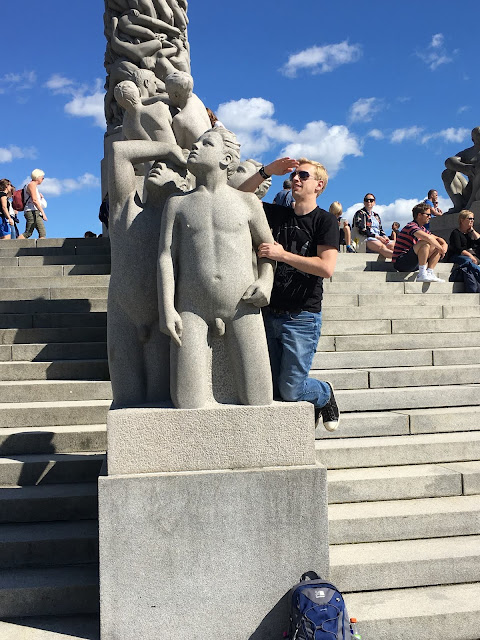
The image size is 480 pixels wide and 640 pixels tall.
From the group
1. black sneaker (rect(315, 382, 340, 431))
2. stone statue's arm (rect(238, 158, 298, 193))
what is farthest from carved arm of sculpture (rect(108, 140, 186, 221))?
black sneaker (rect(315, 382, 340, 431))

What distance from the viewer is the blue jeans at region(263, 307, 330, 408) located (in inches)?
139

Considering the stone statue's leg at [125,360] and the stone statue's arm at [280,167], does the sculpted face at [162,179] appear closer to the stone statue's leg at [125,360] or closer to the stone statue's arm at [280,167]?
the stone statue's arm at [280,167]

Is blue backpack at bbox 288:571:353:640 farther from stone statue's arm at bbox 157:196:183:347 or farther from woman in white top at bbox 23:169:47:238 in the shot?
woman in white top at bbox 23:169:47:238

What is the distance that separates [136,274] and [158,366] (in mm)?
544

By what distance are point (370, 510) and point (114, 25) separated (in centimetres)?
1226

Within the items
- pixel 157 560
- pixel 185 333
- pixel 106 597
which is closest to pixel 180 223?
pixel 185 333

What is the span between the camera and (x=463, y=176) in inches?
637

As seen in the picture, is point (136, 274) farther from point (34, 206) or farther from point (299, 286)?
point (34, 206)

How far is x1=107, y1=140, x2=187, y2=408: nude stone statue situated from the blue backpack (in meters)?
1.27

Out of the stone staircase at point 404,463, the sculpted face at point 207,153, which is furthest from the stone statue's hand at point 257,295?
the stone staircase at point 404,463

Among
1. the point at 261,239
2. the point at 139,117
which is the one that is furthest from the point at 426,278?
the point at 261,239

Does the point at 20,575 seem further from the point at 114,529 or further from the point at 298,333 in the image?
the point at 298,333

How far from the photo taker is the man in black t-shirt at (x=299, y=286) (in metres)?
3.55

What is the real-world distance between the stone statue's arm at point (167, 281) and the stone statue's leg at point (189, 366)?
0.04 metres
